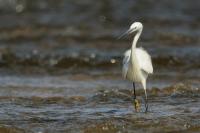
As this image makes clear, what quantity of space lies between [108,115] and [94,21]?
31.9ft

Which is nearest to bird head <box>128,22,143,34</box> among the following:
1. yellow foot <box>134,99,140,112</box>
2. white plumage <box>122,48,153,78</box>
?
white plumage <box>122,48,153,78</box>

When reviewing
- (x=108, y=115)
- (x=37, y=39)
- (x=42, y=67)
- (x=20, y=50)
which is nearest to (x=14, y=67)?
(x=42, y=67)

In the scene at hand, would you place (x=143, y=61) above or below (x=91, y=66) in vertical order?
below

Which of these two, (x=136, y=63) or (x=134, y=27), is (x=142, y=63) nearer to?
(x=136, y=63)

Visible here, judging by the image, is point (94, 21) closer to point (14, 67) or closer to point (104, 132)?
point (14, 67)

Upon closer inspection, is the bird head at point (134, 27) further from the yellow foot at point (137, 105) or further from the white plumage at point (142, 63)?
the yellow foot at point (137, 105)

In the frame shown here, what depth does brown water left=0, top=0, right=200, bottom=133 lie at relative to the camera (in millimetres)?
8266

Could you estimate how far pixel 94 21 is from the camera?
18062 mm

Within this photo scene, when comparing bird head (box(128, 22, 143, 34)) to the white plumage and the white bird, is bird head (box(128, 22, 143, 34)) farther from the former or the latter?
the white plumage

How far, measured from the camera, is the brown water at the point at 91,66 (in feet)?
27.1

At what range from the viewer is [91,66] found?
13.6 metres

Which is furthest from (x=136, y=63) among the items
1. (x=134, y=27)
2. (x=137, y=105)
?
(x=137, y=105)

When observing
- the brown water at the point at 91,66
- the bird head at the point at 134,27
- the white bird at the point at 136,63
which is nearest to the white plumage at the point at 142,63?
the white bird at the point at 136,63

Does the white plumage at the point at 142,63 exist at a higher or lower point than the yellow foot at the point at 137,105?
higher
